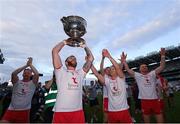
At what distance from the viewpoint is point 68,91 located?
206 inches

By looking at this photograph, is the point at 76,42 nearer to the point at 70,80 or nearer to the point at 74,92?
the point at 70,80

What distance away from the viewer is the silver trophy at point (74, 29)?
5238 millimetres

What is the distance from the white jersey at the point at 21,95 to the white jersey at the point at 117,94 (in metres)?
2.02

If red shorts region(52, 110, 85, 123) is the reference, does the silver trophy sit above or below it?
above

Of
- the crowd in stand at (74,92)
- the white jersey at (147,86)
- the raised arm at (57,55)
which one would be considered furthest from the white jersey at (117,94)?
the raised arm at (57,55)

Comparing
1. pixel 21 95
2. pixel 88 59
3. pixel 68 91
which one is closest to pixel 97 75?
pixel 88 59

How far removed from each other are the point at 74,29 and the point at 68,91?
3.63ft

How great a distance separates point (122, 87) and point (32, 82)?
7.73ft

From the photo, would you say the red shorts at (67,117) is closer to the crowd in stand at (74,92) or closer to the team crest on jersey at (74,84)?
the crowd in stand at (74,92)

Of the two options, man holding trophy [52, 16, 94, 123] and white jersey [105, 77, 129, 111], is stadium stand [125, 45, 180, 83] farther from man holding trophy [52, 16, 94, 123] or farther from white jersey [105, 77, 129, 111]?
man holding trophy [52, 16, 94, 123]

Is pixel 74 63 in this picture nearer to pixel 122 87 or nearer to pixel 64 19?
pixel 64 19

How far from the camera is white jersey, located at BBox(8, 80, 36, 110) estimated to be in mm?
7109

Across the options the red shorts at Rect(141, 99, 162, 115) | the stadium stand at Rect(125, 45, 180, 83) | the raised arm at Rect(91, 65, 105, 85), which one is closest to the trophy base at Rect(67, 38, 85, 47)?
the raised arm at Rect(91, 65, 105, 85)

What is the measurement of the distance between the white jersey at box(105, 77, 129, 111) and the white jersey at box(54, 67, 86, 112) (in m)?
1.24
